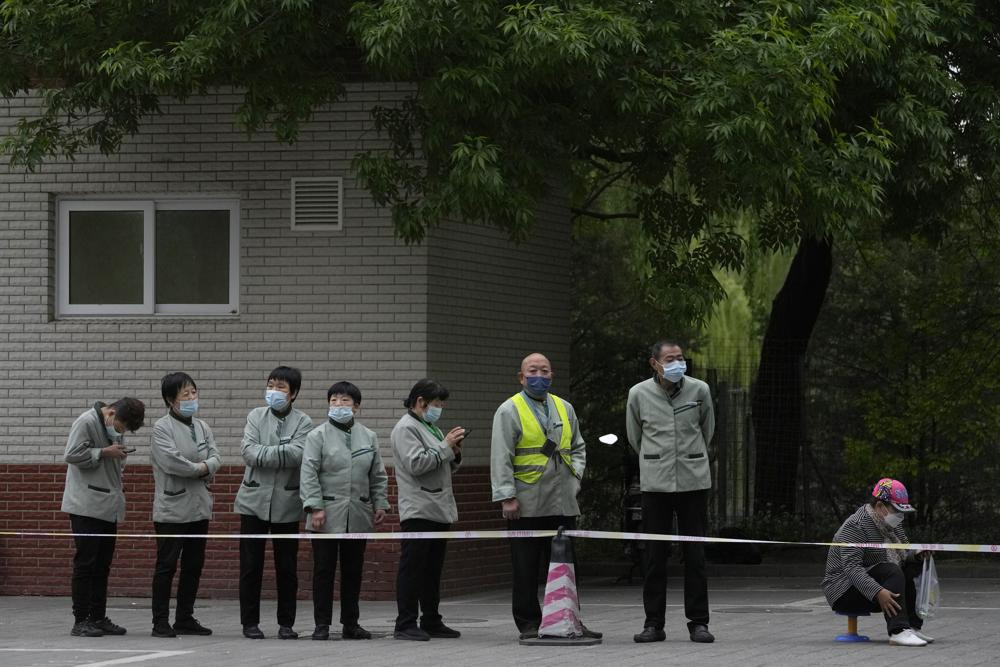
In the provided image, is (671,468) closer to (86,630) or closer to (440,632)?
(440,632)

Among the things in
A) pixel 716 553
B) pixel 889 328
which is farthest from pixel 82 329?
pixel 889 328

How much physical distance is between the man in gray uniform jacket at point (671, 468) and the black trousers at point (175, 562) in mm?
3068

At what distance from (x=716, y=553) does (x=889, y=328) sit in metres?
5.22

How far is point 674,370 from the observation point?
11883 millimetres

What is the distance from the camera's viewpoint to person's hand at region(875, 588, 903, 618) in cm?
1136

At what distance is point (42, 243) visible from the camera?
16047mm

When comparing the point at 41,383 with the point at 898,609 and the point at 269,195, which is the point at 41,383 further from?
the point at 898,609

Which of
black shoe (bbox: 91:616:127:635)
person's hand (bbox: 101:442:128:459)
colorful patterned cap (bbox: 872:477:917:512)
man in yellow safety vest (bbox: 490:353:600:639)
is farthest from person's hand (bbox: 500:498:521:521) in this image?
black shoe (bbox: 91:616:127:635)

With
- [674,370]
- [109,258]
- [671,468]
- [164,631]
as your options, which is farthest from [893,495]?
[109,258]

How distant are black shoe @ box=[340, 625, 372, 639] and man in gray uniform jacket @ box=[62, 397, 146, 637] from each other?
163 cm

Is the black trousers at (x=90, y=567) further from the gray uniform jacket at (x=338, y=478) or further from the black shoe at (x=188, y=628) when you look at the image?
the gray uniform jacket at (x=338, y=478)

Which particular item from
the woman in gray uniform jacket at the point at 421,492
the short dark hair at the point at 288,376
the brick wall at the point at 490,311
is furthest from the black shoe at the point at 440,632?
the brick wall at the point at 490,311

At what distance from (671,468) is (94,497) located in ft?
12.9

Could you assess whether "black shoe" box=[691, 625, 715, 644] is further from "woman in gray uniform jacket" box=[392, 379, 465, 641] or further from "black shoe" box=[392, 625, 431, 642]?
"black shoe" box=[392, 625, 431, 642]
